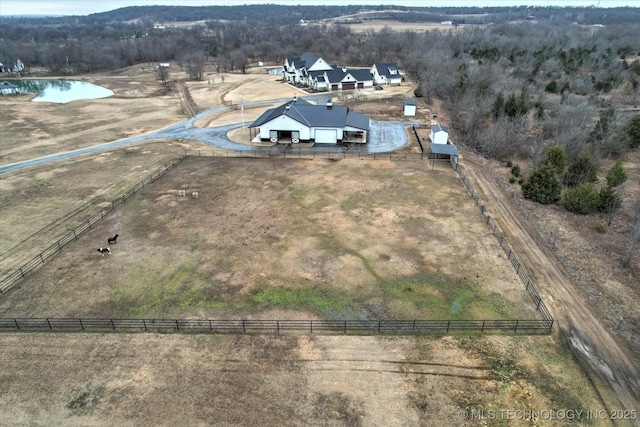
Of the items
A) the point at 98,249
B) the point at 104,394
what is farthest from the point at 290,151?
the point at 104,394

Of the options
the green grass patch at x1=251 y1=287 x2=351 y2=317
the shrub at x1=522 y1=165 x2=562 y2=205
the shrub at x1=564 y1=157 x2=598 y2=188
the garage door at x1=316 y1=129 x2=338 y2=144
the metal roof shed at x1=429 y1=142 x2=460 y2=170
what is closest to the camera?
the green grass patch at x1=251 y1=287 x2=351 y2=317

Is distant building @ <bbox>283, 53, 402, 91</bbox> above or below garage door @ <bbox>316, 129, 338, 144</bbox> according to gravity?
above

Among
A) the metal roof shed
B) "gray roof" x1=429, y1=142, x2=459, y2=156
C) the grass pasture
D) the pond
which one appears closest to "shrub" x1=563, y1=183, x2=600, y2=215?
the grass pasture

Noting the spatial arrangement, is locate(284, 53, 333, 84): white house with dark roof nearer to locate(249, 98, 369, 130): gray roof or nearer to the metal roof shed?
locate(249, 98, 369, 130): gray roof

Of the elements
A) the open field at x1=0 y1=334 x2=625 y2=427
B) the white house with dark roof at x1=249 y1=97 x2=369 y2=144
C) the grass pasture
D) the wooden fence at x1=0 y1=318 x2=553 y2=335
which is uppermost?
the white house with dark roof at x1=249 y1=97 x2=369 y2=144

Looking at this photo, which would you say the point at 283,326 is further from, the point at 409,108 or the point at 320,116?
the point at 409,108

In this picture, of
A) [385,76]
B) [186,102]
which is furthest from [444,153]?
[186,102]

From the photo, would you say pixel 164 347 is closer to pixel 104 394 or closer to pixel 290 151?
pixel 104 394
